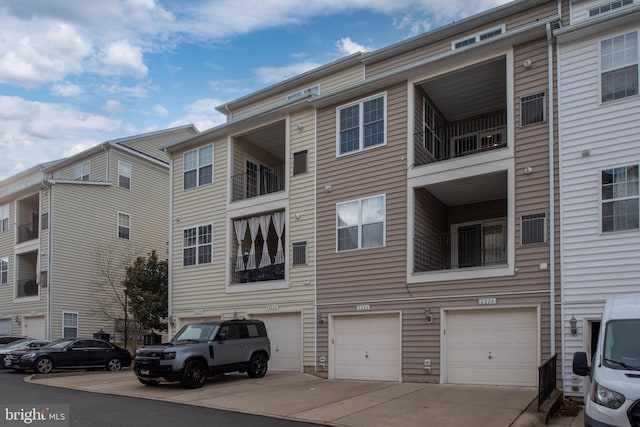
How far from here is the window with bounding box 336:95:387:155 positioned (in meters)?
16.6

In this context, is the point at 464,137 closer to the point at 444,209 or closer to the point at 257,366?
the point at 444,209

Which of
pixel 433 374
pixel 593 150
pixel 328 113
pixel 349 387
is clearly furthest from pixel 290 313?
pixel 593 150

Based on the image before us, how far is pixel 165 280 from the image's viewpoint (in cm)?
2377

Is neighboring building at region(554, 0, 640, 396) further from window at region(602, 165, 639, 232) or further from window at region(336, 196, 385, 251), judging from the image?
window at region(336, 196, 385, 251)

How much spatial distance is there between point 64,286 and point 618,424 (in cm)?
2547

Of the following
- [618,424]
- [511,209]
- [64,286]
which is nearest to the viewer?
[618,424]

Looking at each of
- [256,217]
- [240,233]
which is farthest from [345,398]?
[240,233]

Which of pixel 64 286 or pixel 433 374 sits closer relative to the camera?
pixel 433 374

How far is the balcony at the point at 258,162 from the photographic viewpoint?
66.8 feet

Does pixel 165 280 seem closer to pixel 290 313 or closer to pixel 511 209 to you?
pixel 290 313

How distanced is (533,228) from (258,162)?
37.5 feet

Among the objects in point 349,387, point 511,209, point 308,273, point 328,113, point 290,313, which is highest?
point 328,113

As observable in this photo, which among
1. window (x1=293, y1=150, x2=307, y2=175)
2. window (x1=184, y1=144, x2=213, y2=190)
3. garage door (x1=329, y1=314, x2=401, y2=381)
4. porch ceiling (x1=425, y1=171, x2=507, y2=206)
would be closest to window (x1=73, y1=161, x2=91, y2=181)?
window (x1=184, y1=144, x2=213, y2=190)

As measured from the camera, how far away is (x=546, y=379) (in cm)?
1090
